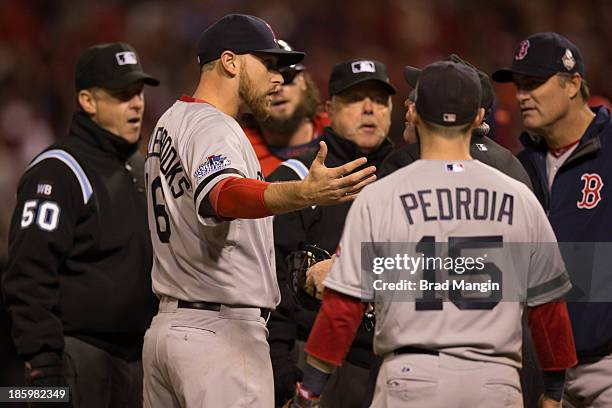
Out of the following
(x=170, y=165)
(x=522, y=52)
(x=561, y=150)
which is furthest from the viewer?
(x=522, y=52)

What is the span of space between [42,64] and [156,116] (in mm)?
1262

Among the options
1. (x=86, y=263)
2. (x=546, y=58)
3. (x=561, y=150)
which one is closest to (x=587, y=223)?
(x=561, y=150)

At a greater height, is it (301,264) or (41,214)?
(41,214)

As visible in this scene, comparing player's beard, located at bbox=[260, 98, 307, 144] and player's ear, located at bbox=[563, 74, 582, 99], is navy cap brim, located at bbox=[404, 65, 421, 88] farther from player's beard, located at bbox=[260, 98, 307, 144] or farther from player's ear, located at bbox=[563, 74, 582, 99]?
player's beard, located at bbox=[260, 98, 307, 144]

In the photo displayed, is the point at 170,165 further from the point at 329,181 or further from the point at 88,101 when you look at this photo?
the point at 88,101

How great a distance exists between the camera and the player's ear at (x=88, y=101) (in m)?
5.34

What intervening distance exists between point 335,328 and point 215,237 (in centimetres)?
74

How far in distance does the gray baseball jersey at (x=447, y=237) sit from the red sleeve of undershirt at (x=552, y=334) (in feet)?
0.44

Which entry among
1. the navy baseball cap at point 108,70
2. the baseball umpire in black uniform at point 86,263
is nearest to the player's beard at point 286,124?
the navy baseball cap at point 108,70

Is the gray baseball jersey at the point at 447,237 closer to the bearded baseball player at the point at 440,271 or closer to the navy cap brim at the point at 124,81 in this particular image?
the bearded baseball player at the point at 440,271

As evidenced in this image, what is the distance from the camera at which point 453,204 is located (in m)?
3.32

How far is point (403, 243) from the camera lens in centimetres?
332

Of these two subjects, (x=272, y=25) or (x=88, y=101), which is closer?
(x=88, y=101)

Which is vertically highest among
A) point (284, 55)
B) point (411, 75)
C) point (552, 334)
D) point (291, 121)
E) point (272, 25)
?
point (272, 25)
